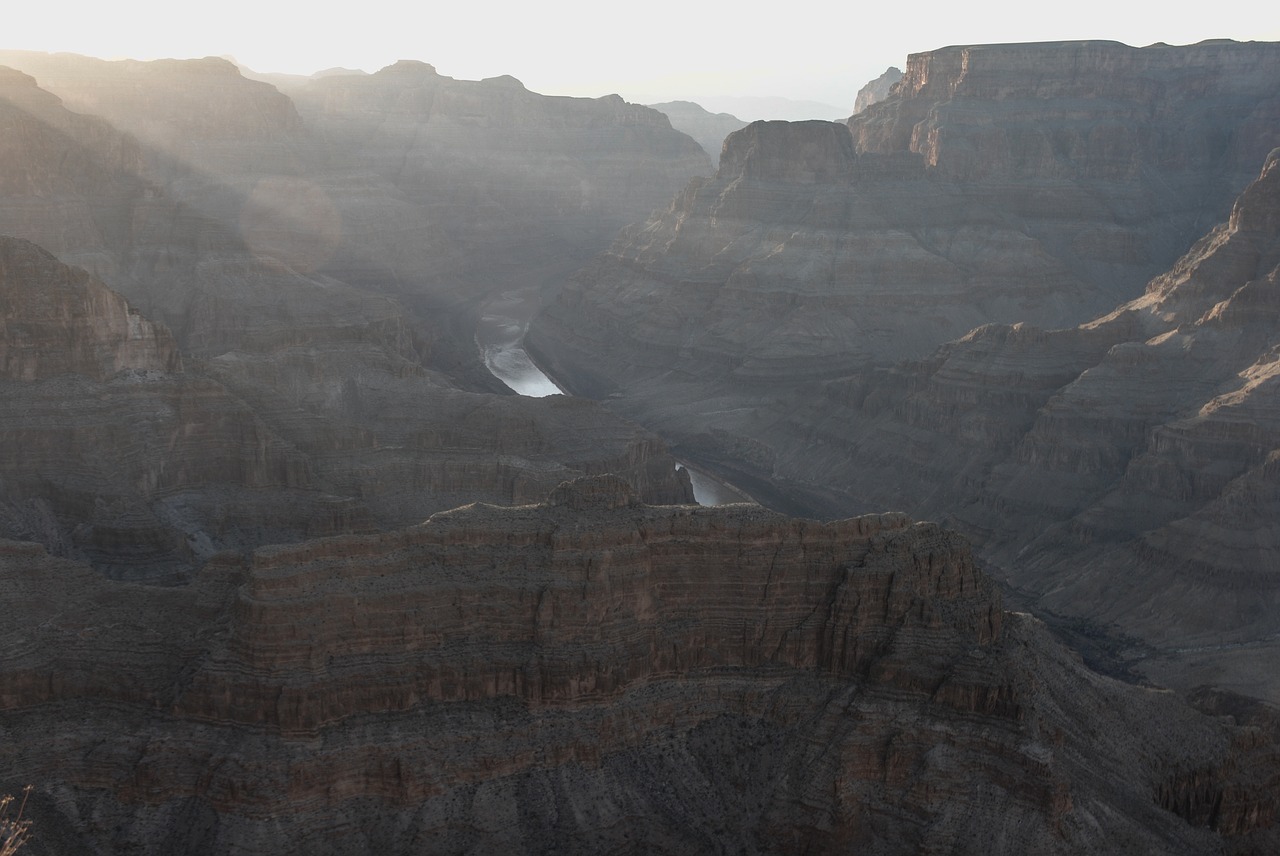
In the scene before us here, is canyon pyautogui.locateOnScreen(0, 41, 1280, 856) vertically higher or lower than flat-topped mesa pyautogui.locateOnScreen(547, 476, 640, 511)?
lower

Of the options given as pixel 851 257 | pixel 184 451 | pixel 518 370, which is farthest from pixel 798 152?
pixel 184 451

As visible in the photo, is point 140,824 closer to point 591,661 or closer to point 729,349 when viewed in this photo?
point 591,661

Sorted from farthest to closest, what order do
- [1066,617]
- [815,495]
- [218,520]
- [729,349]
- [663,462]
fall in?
1. [729,349]
2. [815,495]
3. [663,462]
4. [1066,617]
5. [218,520]

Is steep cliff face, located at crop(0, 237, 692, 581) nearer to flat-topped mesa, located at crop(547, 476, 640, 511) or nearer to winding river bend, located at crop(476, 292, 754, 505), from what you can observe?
winding river bend, located at crop(476, 292, 754, 505)

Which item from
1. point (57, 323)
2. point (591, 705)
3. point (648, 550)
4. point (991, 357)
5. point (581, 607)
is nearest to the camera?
point (591, 705)

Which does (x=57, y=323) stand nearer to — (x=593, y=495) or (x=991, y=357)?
(x=593, y=495)

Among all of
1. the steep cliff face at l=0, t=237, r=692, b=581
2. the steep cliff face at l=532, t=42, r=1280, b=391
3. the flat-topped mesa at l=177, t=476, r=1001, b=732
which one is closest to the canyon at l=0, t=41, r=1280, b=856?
the flat-topped mesa at l=177, t=476, r=1001, b=732

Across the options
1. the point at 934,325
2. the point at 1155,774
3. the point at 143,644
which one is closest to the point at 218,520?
the point at 143,644
